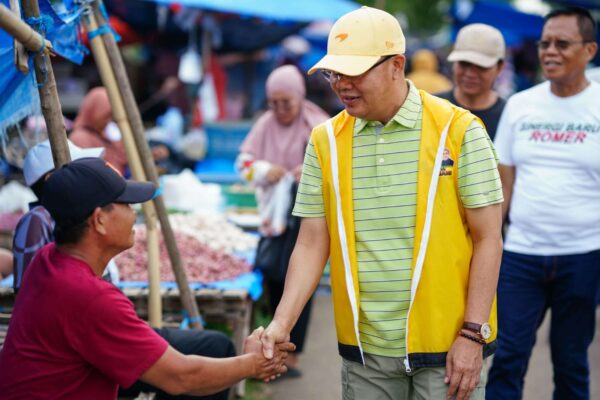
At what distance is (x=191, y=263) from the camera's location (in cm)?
584

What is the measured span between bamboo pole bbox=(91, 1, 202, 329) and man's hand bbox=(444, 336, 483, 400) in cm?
226

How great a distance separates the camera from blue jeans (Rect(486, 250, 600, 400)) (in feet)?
13.2

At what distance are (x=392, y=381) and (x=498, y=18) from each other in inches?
571

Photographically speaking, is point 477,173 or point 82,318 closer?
point 82,318

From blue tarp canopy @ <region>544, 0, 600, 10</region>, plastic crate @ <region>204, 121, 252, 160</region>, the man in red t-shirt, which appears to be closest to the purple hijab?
the man in red t-shirt

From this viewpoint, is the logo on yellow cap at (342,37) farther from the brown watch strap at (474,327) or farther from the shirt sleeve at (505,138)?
the shirt sleeve at (505,138)

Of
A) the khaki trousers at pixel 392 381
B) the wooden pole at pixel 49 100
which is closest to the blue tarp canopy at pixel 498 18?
the wooden pole at pixel 49 100

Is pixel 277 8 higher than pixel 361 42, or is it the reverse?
pixel 277 8

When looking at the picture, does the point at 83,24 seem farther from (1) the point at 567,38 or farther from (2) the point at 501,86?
(2) the point at 501,86

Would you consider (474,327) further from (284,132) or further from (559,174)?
(284,132)

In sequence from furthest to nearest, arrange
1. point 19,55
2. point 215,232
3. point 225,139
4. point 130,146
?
point 225,139 → point 215,232 → point 130,146 → point 19,55

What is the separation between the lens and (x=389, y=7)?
31812mm

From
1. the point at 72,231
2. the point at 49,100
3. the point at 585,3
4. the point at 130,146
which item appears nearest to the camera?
the point at 72,231

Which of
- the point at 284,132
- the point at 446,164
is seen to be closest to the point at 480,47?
the point at 284,132
